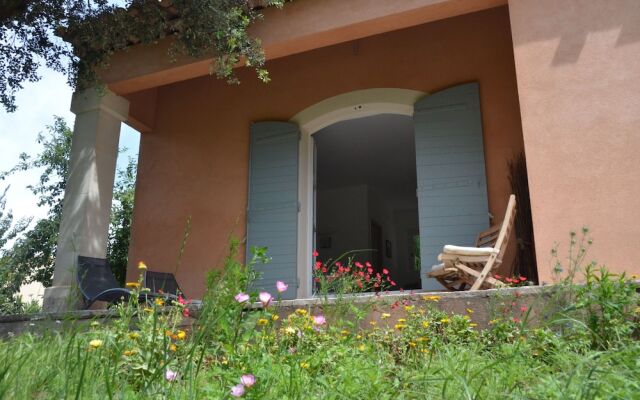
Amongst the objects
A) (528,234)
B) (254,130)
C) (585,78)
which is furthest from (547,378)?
(254,130)

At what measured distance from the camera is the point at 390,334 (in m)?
2.65

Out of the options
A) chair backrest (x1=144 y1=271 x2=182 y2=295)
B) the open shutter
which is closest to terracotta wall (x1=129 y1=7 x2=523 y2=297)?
the open shutter

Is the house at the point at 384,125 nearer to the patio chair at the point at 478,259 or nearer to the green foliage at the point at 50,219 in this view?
the patio chair at the point at 478,259

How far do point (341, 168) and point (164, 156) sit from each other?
395 centimetres

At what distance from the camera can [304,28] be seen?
474 centimetres

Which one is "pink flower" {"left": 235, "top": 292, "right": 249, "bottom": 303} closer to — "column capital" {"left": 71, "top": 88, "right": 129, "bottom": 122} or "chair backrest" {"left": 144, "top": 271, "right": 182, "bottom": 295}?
"chair backrest" {"left": 144, "top": 271, "right": 182, "bottom": 295}

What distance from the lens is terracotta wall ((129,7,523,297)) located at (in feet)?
17.3

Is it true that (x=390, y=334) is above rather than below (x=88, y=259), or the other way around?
below

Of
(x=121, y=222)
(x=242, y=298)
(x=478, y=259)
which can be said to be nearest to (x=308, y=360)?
(x=242, y=298)

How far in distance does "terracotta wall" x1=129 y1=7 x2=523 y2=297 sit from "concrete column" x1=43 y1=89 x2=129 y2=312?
3.30 ft

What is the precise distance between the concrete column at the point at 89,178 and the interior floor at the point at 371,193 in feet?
10.8

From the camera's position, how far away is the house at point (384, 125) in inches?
138

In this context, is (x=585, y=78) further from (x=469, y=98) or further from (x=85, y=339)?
(x=85, y=339)

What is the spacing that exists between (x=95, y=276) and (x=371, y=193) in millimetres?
6921
